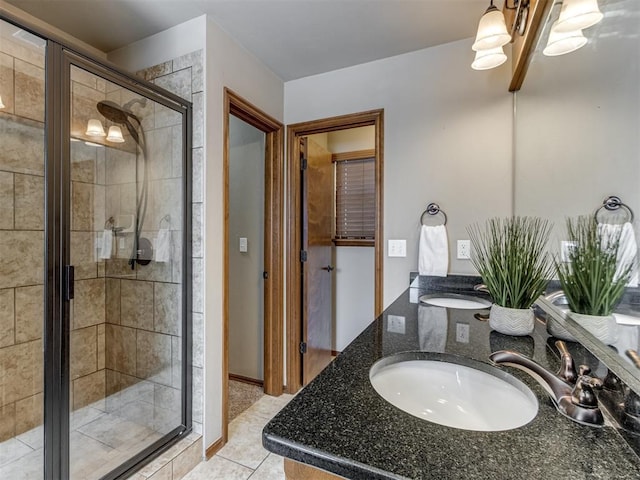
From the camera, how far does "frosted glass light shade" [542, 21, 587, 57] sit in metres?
0.94

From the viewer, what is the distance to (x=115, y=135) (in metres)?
1.66

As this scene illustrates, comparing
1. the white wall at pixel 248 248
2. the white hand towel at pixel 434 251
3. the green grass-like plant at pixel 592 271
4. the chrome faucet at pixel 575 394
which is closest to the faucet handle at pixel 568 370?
the chrome faucet at pixel 575 394

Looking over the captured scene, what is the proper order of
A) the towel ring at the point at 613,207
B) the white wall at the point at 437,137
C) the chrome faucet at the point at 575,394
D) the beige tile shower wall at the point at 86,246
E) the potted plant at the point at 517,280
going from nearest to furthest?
the chrome faucet at the point at 575,394
the towel ring at the point at 613,207
the potted plant at the point at 517,280
the beige tile shower wall at the point at 86,246
the white wall at the point at 437,137

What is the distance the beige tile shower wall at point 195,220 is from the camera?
1.72 metres

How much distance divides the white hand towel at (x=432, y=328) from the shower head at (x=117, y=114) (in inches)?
67.5

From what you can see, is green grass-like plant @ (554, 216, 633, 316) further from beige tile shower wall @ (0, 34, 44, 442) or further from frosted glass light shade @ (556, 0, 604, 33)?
beige tile shower wall @ (0, 34, 44, 442)

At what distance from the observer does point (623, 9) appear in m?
0.69

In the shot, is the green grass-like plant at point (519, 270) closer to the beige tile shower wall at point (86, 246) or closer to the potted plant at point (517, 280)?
the potted plant at point (517, 280)

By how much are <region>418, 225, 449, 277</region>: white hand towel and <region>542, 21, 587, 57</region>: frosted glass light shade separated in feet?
3.30

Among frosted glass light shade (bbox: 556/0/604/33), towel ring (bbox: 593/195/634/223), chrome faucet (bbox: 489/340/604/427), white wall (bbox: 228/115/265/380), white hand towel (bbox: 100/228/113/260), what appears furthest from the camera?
white wall (bbox: 228/115/265/380)

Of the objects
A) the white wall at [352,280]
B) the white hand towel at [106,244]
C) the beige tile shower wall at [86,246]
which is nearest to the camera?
the beige tile shower wall at [86,246]

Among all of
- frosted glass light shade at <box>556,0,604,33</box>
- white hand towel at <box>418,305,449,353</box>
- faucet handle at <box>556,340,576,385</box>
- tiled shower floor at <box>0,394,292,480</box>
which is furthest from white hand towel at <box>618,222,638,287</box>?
tiled shower floor at <box>0,394,292,480</box>

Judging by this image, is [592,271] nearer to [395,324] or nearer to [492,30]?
[395,324]

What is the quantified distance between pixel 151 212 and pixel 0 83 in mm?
778
